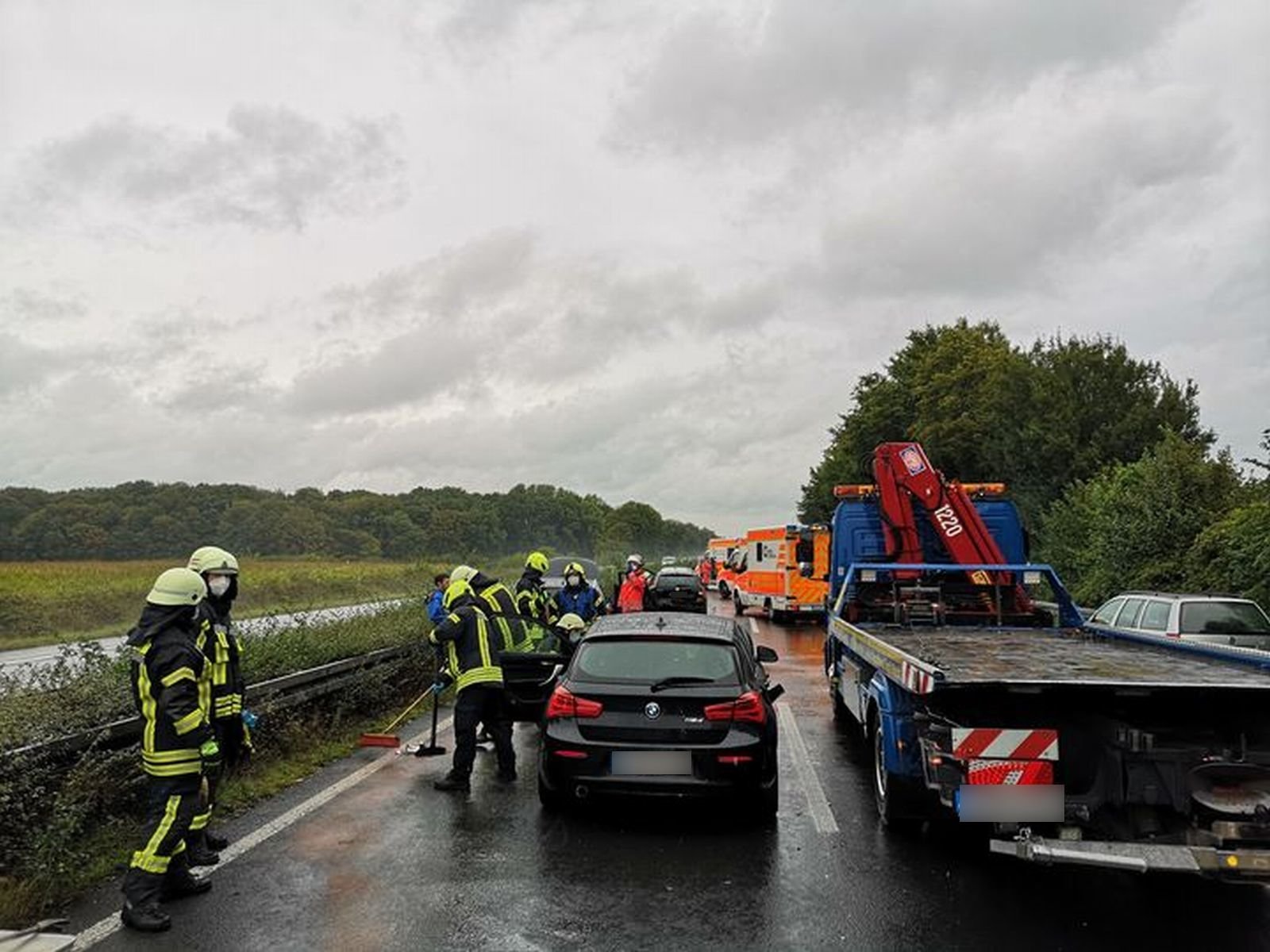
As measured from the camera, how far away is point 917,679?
5414 mm

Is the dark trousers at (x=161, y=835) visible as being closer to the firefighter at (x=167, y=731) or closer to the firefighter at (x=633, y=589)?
the firefighter at (x=167, y=731)

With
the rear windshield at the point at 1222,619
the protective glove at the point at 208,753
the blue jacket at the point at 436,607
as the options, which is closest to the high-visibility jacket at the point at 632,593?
the blue jacket at the point at 436,607

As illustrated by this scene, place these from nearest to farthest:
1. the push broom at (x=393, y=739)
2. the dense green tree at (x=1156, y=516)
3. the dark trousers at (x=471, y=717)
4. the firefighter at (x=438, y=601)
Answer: the dark trousers at (x=471, y=717), the push broom at (x=393, y=739), the firefighter at (x=438, y=601), the dense green tree at (x=1156, y=516)

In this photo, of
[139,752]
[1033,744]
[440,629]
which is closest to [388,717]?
[440,629]

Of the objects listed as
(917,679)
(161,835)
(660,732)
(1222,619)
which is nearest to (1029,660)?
(917,679)

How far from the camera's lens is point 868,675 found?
7.73m

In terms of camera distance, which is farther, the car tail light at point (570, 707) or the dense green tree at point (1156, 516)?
the dense green tree at point (1156, 516)

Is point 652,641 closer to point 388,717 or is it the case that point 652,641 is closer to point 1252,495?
point 388,717

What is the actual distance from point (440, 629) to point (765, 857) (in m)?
3.02

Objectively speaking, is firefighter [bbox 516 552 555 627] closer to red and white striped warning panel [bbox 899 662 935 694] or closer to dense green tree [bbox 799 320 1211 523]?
red and white striped warning panel [bbox 899 662 935 694]

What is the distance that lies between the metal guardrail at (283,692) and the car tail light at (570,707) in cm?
259

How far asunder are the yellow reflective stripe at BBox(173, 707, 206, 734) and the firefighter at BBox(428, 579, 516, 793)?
271 cm

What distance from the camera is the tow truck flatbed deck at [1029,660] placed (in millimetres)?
5129

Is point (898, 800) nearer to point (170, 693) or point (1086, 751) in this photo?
point (1086, 751)
